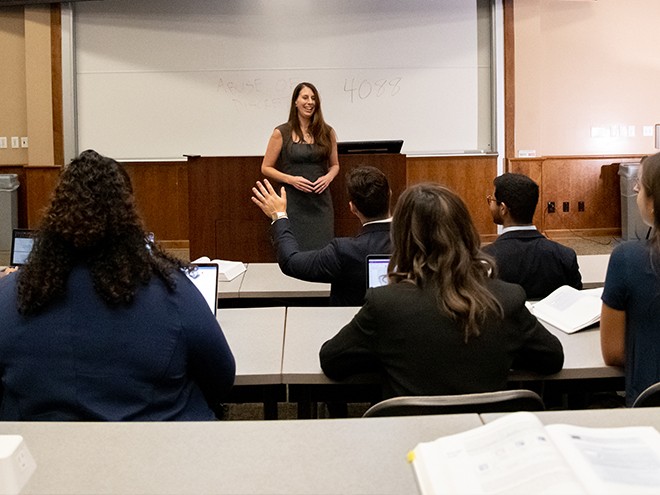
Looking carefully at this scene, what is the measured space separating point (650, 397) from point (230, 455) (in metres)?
1.03

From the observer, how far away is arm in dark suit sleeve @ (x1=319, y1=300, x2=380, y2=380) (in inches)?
77.1

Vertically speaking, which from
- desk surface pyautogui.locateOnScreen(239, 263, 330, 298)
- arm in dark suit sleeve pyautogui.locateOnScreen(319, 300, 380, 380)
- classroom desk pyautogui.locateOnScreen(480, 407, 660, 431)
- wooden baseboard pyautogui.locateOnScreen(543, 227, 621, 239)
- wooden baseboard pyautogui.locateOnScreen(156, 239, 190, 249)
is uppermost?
wooden baseboard pyautogui.locateOnScreen(543, 227, 621, 239)

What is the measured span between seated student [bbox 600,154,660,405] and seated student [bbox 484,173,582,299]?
29.7 inches

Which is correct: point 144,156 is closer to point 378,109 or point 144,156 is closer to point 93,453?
point 378,109

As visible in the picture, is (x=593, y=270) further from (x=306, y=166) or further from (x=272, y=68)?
(x=272, y=68)

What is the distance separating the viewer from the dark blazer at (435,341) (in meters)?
1.86

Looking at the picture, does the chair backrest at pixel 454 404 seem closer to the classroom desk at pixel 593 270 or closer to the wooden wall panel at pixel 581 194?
the classroom desk at pixel 593 270

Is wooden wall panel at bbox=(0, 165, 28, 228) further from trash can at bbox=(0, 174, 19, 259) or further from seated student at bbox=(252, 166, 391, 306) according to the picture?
seated student at bbox=(252, 166, 391, 306)

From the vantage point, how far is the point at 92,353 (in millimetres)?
1685

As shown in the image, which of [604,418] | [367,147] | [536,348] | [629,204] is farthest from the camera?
[629,204]

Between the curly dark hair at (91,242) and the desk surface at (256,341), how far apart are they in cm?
48

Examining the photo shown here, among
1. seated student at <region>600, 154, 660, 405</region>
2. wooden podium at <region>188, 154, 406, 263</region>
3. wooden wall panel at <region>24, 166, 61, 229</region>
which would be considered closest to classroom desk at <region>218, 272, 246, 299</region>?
wooden podium at <region>188, 154, 406, 263</region>

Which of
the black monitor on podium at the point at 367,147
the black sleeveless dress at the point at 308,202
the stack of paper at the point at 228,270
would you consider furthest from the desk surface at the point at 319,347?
the black monitor on podium at the point at 367,147

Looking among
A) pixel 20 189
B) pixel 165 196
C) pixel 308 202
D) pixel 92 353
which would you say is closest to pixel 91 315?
pixel 92 353
